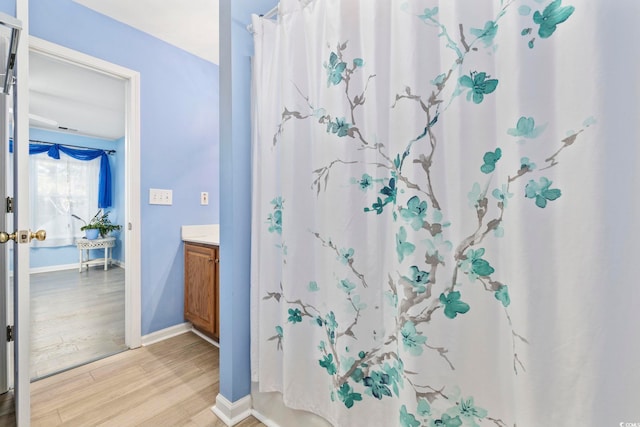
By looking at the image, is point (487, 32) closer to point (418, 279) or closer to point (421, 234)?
point (421, 234)

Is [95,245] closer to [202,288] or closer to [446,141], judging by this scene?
[202,288]

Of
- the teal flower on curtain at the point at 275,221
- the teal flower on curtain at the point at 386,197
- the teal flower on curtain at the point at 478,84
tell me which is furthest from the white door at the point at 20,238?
the teal flower on curtain at the point at 478,84

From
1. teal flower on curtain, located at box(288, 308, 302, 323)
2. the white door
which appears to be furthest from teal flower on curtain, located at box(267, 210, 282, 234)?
the white door

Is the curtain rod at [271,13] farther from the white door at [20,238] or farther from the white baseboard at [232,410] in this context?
the white baseboard at [232,410]

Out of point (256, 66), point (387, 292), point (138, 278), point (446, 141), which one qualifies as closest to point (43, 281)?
point (138, 278)

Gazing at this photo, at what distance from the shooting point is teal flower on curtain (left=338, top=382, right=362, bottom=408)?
1000 millimetres

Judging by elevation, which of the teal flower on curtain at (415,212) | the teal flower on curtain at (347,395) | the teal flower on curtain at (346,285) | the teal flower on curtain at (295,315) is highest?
the teal flower on curtain at (415,212)

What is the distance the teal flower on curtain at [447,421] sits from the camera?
2.59 ft

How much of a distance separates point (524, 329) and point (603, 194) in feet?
1.19

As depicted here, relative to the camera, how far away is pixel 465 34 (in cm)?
75

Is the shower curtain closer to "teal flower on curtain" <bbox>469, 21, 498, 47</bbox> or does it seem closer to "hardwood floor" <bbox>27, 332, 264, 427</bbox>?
"teal flower on curtain" <bbox>469, 21, 498, 47</bbox>

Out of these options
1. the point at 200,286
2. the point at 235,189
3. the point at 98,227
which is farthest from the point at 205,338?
the point at 98,227

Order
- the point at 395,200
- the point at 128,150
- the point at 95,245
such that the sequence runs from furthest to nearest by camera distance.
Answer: the point at 95,245 < the point at 128,150 < the point at 395,200

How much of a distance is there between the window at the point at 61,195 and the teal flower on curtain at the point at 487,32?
6.68m
